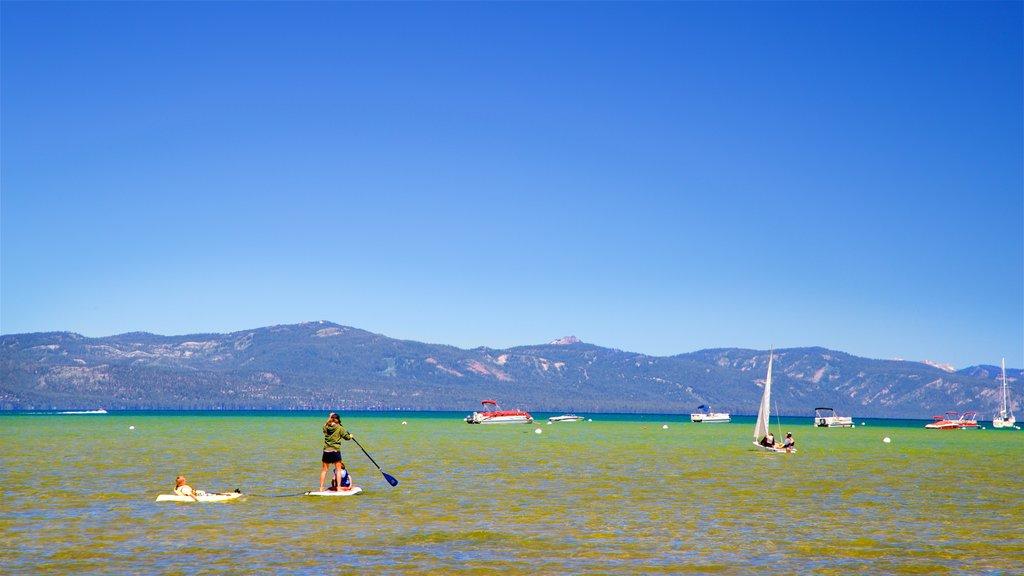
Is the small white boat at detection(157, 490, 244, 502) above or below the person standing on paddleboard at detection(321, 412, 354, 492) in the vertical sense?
below

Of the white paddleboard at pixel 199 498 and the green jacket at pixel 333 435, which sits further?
the green jacket at pixel 333 435

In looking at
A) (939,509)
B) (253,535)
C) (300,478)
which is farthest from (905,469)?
(253,535)

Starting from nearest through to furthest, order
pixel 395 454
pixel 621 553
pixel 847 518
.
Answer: pixel 621 553, pixel 847 518, pixel 395 454

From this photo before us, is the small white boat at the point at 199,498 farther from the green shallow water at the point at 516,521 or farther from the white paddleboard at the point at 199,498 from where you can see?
the green shallow water at the point at 516,521

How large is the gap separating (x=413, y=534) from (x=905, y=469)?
142 ft

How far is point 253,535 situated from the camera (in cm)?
3025

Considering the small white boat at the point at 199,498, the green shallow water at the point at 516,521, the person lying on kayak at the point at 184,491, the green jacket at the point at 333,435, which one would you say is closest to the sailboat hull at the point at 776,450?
the green shallow water at the point at 516,521

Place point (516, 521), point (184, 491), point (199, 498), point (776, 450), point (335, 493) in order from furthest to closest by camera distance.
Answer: point (776, 450)
point (335, 493)
point (184, 491)
point (199, 498)
point (516, 521)

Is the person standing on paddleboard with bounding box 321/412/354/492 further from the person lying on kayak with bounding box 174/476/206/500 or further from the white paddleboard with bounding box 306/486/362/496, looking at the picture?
the person lying on kayak with bounding box 174/476/206/500

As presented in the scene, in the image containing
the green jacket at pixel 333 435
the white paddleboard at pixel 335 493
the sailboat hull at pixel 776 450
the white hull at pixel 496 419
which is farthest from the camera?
the white hull at pixel 496 419

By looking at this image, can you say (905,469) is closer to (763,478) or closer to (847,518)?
(763,478)

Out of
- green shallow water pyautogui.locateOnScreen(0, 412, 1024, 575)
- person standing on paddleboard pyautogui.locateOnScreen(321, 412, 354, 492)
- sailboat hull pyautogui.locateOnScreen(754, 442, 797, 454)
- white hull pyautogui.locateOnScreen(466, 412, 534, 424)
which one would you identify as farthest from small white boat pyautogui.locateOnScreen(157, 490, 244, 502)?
white hull pyautogui.locateOnScreen(466, 412, 534, 424)

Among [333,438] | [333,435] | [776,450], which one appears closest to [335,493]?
[333,438]

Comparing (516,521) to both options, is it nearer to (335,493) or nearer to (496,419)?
(335,493)
